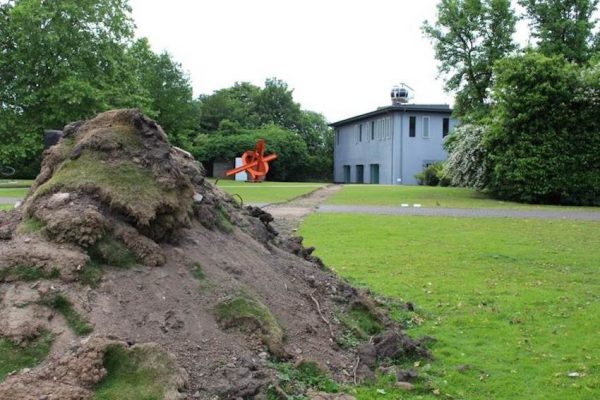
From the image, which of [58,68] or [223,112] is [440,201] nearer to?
[58,68]

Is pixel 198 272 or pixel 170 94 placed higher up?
pixel 170 94

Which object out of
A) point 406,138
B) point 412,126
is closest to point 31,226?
point 406,138

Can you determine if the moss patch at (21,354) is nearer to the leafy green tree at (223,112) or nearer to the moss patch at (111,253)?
the moss patch at (111,253)

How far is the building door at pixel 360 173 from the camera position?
5634cm

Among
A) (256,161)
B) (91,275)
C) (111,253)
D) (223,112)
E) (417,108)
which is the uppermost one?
(223,112)

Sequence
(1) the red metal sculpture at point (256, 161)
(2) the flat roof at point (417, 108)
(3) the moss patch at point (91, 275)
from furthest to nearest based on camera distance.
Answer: (2) the flat roof at point (417, 108) → (1) the red metal sculpture at point (256, 161) → (3) the moss patch at point (91, 275)

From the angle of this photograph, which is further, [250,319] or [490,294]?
[490,294]

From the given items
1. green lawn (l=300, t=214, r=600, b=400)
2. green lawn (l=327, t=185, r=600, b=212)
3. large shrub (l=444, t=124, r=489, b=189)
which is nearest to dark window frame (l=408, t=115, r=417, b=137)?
green lawn (l=327, t=185, r=600, b=212)

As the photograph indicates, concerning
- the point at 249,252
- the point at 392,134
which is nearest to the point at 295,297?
the point at 249,252

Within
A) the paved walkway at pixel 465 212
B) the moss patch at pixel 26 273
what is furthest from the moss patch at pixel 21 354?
the paved walkway at pixel 465 212

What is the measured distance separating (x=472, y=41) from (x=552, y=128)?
46.2ft

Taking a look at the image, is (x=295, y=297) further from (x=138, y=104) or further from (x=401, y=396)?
(x=138, y=104)

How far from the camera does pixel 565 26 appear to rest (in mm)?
37250

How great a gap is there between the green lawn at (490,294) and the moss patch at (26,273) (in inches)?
92.5
